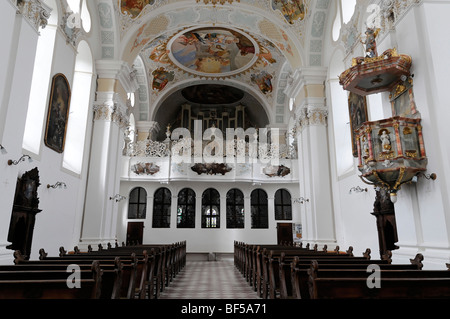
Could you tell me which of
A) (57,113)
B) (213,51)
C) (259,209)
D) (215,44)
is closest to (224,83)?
(213,51)

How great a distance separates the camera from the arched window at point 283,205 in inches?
711

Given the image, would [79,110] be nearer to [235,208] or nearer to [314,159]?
[314,159]

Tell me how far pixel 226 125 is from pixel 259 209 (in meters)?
7.43

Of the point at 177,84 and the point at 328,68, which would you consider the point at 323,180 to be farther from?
the point at 177,84

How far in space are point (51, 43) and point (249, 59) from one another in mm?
11353

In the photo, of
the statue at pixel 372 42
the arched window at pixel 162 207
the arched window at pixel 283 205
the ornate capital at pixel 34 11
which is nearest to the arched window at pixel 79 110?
the ornate capital at pixel 34 11

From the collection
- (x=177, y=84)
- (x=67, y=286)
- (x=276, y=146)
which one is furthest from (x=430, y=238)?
(x=177, y=84)

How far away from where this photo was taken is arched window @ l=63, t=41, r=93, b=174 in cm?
A: 1083

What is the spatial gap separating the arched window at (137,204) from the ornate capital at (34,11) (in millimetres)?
11777

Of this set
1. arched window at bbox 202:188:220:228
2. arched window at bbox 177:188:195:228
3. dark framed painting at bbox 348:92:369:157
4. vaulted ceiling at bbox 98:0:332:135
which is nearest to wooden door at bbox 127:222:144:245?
arched window at bbox 177:188:195:228

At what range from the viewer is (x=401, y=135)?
536 cm

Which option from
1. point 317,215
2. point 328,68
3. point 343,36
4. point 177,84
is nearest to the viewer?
point 343,36

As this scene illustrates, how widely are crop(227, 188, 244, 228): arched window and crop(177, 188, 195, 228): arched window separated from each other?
1.97 meters

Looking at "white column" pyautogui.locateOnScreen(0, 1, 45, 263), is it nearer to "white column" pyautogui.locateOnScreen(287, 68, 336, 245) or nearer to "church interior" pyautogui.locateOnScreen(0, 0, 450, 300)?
"church interior" pyautogui.locateOnScreen(0, 0, 450, 300)
